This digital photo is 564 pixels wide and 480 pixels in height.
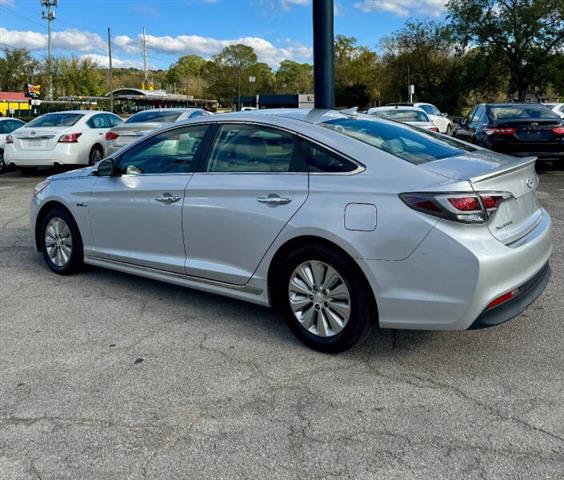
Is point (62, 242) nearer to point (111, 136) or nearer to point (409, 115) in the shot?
point (111, 136)

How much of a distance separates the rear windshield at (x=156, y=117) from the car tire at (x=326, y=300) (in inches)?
405

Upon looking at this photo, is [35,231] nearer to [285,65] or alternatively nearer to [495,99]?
[495,99]

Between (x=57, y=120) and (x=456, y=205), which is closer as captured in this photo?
(x=456, y=205)

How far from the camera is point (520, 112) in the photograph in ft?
39.5

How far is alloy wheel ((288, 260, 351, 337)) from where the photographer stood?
3.72 m

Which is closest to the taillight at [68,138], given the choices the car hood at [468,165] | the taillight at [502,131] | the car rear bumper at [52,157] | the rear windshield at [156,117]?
the car rear bumper at [52,157]

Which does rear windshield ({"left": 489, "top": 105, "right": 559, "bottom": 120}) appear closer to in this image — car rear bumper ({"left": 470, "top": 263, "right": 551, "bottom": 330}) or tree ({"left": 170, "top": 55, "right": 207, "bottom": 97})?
car rear bumper ({"left": 470, "top": 263, "right": 551, "bottom": 330})

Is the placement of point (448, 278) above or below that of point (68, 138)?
below

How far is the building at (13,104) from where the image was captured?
53062 millimetres

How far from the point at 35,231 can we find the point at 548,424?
5.08 m

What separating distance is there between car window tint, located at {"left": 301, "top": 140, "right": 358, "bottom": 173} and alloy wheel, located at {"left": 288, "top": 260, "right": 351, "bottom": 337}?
2.03 ft

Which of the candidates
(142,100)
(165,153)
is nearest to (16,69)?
(142,100)

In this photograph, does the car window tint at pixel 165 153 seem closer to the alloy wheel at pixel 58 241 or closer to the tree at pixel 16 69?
the alloy wheel at pixel 58 241

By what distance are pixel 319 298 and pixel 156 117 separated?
35.7 feet
